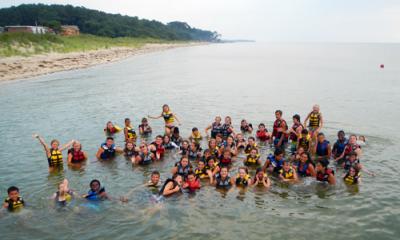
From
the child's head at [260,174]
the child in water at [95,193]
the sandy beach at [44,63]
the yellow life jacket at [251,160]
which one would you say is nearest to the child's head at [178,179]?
the child in water at [95,193]

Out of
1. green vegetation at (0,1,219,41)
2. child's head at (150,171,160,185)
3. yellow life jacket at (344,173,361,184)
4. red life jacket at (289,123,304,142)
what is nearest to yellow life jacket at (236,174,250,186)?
child's head at (150,171,160,185)

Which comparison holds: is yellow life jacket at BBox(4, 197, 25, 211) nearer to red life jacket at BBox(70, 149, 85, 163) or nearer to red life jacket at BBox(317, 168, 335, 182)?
red life jacket at BBox(70, 149, 85, 163)

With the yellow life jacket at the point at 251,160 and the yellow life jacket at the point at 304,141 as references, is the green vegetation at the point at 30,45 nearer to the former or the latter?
the yellow life jacket at the point at 251,160

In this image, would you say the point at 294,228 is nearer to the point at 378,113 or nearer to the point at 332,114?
the point at 332,114

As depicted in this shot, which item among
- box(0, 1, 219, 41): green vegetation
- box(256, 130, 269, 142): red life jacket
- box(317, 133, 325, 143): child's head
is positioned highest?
box(0, 1, 219, 41): green vegetation

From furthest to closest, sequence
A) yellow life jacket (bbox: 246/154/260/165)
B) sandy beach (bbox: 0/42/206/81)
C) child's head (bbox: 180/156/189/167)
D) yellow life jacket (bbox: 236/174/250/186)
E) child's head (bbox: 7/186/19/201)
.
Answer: sandy beach (bbox: 0/42/206/81) < yellow life jacket (bbox: 246/154/260/165) < child's head (bbox: 180/156/189/167) < yellow life jacket (bbox: 236/174/250/186) < child's head (bbox: 7/186/19/201)

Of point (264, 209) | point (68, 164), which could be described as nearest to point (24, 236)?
point (68, 164)

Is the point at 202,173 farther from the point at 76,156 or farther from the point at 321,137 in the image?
the point at 76,156

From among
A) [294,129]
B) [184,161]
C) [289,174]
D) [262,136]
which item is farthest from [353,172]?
[262,136]

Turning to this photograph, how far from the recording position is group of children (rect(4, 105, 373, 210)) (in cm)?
1164

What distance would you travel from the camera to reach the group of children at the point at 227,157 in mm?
11641

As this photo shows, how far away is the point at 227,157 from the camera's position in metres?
14.0

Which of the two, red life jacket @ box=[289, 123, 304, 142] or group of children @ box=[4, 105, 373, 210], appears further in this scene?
red life jacket @ box=[289, 123, 304, 142]

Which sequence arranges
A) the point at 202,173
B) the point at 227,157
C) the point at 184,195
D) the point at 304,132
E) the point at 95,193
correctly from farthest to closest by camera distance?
the point at 304,132
the point at 227,157
the point at 202,173
the point at 184,195
the point at 95,193
